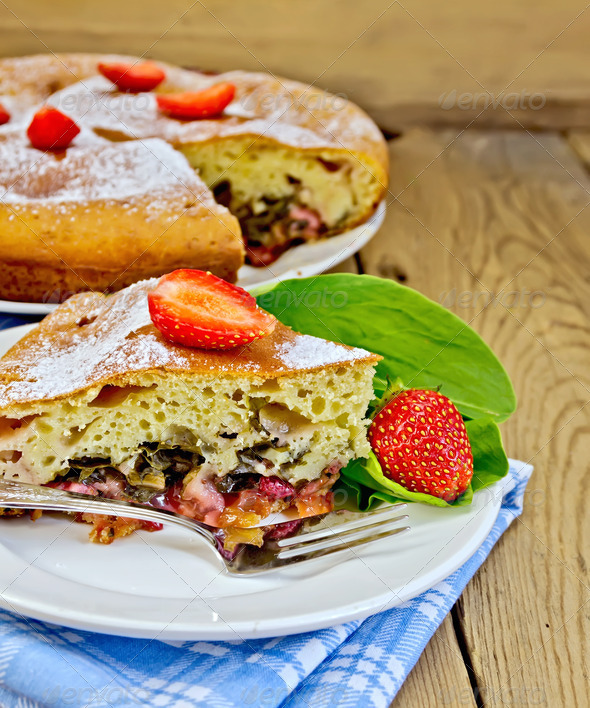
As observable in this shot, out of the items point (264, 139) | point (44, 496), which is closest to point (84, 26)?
point (264, 139)

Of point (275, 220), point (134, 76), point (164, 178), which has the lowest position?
point (275, 220)

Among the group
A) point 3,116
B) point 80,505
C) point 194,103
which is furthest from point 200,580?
point 3,116

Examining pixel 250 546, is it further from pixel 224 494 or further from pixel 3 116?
pixel 3 116

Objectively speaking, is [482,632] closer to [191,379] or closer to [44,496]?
[191,379]

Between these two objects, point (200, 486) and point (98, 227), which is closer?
point (200, 486)

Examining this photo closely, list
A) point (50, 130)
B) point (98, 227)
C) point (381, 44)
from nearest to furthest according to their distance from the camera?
1. point (98, 227)
2. point (50, 130)
3. point (381, 44)

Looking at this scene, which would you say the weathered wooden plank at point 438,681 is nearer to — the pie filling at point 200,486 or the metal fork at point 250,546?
the metal fork at point 250,546
